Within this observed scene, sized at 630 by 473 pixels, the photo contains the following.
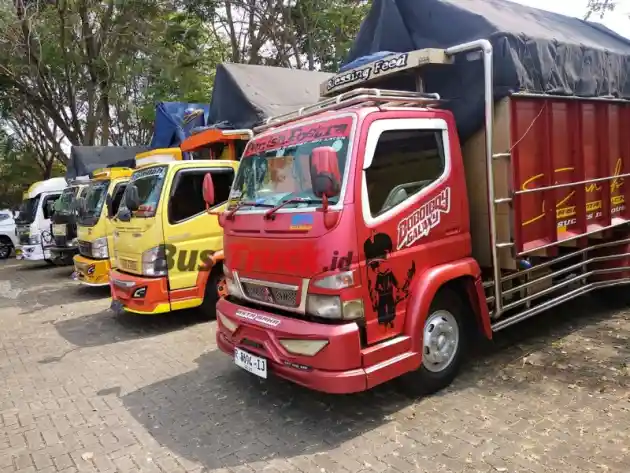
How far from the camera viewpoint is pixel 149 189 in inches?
266

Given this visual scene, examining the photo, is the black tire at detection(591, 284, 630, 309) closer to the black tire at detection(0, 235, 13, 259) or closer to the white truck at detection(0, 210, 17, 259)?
the white truck at detection(0, 210, 17, 259)

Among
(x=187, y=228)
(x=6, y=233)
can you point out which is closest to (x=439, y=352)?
(x=187, y=228)

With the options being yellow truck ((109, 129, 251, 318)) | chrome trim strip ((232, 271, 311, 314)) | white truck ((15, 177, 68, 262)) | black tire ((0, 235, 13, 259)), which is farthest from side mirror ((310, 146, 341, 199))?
black tire ((0, 235, 13, 259))

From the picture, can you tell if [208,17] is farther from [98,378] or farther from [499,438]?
[499,438]

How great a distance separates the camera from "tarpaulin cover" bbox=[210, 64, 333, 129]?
8781mm

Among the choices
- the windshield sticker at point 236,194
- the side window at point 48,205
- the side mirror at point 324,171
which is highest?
the side mirror at point 324,171

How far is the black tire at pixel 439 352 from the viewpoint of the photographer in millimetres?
4078

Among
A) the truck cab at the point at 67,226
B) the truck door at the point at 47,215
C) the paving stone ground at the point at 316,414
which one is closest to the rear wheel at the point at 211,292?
the paving stone ground at the point at 316,414

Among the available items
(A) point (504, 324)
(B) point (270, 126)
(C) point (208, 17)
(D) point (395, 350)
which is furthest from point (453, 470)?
Answer: (C) point (208, 17)

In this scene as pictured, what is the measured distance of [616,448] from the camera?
3328mm

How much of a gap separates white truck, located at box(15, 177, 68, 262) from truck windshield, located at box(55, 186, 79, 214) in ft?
3.55

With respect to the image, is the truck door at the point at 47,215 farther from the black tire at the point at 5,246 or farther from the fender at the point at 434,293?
the fender at the point at 434,293

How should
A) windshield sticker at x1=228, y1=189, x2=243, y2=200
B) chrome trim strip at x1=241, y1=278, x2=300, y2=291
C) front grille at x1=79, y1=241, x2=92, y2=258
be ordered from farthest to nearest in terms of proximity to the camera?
1. front grille at x1=79, y1=241, x2=92, y2=258
2. windshield sticker at x1=228, y1=189, x2=243, y2=200
3. chrome trim strip at x1=241, y1=278, x2=300, y2=291

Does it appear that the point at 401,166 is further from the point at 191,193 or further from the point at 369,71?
the point at 191,193
